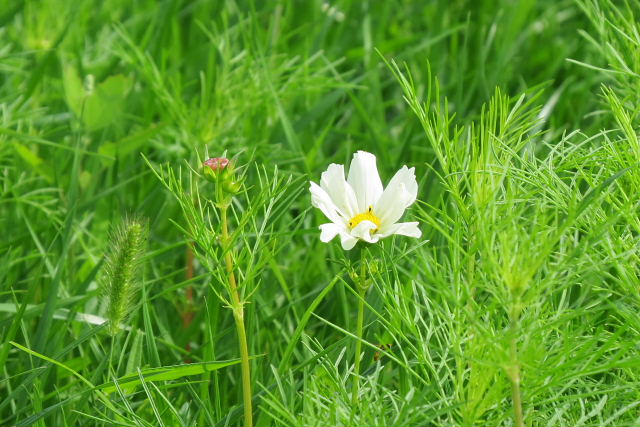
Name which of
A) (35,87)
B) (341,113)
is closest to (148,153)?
(35,87)

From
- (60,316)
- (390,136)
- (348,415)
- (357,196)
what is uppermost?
(357,196)

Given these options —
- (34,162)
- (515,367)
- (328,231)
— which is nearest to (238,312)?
(328,231)

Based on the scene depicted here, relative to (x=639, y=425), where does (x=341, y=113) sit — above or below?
below

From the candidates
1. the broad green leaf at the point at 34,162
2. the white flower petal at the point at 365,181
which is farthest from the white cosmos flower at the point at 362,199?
the broad green leaf at the point at 34,162

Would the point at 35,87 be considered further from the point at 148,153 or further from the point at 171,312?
the point at 171,312

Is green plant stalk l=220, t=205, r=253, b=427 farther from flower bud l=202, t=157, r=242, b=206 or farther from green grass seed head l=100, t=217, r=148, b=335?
green grass seed head l=100, t=217, r=148, b=335

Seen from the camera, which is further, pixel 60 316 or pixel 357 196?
pixel 60 316
